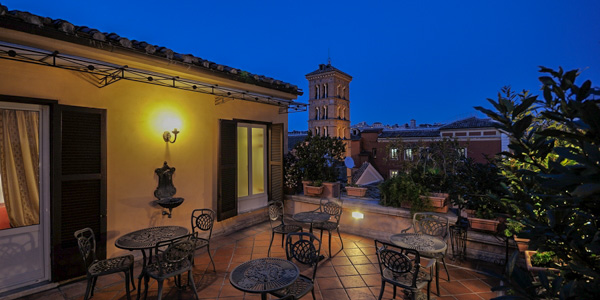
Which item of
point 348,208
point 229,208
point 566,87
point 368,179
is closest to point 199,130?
point 229,208

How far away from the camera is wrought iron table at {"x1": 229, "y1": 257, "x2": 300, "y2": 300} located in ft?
8.26

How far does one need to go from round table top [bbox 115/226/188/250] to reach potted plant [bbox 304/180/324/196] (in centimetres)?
317

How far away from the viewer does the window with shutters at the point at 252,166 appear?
21.8 feet

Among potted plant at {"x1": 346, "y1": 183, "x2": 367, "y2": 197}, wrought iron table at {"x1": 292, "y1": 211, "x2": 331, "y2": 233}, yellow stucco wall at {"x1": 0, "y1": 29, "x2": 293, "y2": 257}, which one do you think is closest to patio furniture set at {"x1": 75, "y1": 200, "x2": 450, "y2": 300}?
yellow stucco wall at {"x1": 0, "y1": 29, "x2": 293, "y2": 257}

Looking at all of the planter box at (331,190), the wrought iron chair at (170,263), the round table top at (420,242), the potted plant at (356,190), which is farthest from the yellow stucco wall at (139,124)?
the round table top at (420,242)

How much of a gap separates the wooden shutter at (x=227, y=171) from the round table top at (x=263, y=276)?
280 cm

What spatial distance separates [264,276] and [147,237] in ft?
6.56

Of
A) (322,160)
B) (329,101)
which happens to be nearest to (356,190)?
(322,160)

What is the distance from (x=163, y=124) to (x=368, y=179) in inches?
427

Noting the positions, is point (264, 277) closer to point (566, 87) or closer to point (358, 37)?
point (566, 87)

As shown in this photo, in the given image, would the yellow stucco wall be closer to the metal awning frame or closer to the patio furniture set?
the metal awning frame

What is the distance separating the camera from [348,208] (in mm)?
5953

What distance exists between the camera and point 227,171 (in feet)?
18.9

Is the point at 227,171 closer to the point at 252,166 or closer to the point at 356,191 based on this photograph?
the point at 252,166
